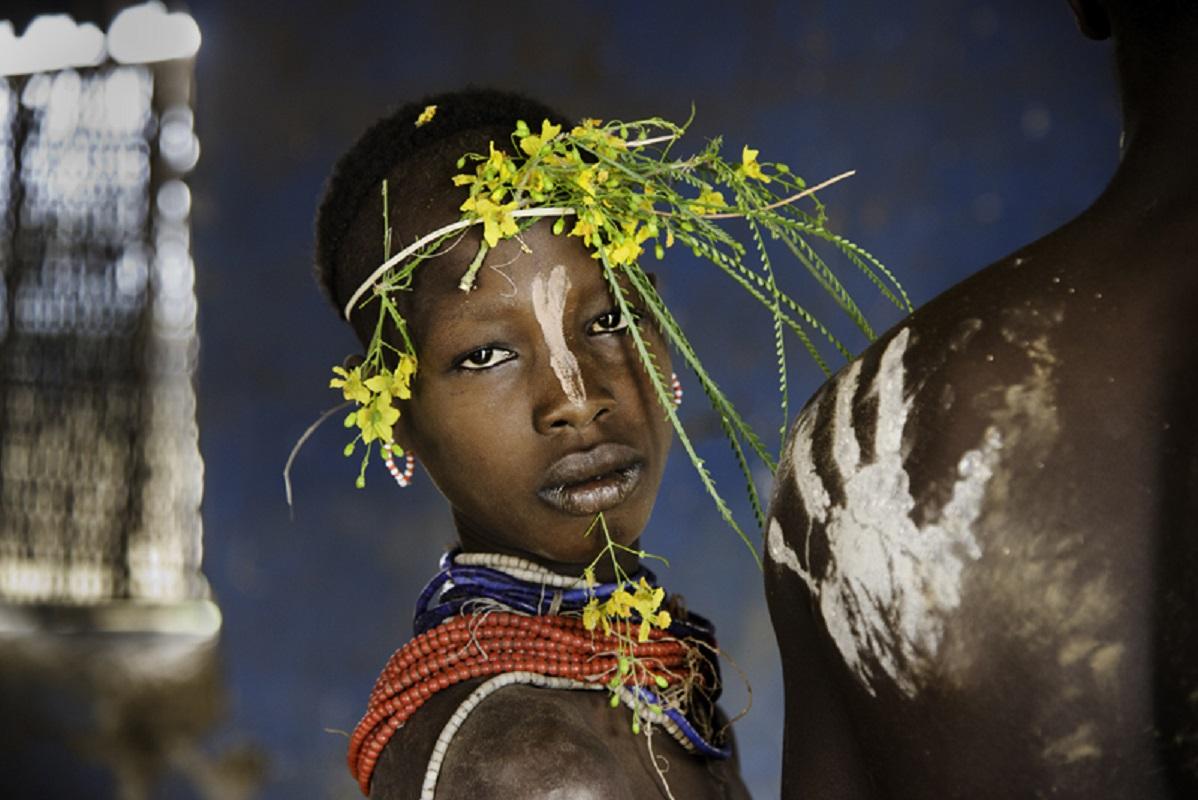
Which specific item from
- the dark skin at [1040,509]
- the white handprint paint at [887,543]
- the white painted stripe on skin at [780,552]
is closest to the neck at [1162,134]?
the dark skin at [1040,509]

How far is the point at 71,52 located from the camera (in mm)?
4281

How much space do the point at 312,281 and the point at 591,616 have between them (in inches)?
103

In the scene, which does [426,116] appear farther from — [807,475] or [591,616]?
[807,475]

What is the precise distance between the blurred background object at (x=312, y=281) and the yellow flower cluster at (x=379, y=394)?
2026 mm

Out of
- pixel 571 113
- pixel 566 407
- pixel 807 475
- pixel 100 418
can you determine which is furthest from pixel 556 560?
pixel 100 418

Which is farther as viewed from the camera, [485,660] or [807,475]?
[485,660]

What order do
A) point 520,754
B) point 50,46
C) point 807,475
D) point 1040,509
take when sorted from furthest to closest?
point 50,46 → point 520,754 → point 807,475 → point 1040,509

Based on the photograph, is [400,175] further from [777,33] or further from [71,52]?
[71,52]

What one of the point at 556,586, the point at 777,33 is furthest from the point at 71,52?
the point at 556,586

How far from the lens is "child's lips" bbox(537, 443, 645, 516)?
1.63 m

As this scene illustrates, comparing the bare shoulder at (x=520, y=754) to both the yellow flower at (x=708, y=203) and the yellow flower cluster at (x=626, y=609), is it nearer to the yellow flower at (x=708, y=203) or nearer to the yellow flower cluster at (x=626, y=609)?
the yellow flower cluster at (x=626, y=609)

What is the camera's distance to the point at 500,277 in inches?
63.4

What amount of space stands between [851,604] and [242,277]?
337 centimetres

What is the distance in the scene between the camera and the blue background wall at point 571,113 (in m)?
3.47
